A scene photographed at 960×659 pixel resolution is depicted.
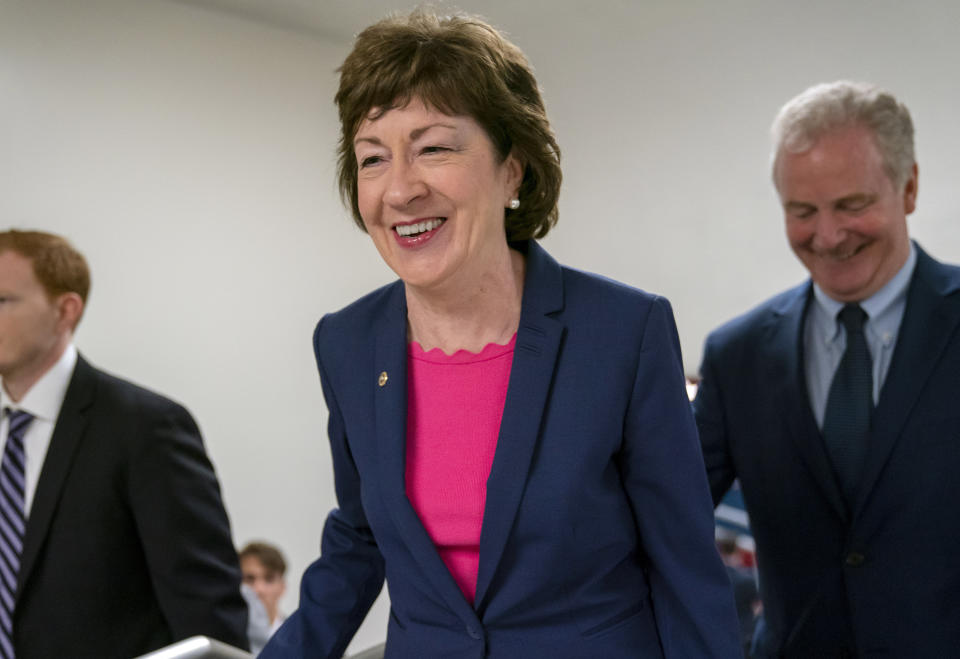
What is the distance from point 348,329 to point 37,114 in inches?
162

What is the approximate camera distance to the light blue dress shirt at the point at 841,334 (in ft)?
5.86

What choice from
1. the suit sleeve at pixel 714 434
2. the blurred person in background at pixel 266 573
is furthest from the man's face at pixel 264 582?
the suit sleeve at pixel 714 434

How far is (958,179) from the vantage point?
3648 millimetres

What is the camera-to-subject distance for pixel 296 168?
5.77 m

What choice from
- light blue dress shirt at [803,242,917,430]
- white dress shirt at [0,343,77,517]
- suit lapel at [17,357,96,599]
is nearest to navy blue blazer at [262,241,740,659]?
light blue dress shirt at [803,242,917,430]

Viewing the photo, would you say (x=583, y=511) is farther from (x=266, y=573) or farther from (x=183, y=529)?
(x=266, y=573)

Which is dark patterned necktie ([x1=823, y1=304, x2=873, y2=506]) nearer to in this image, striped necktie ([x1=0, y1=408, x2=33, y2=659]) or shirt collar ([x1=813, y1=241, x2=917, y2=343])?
shirt collar ([x1=813, y1=241, x2=917, y2=343])

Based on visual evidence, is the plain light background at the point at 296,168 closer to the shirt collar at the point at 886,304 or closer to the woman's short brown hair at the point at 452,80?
the shirt collar at the point at 886,304

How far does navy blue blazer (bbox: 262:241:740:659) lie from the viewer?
1164mm

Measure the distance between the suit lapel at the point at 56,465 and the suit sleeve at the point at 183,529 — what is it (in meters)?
0.15

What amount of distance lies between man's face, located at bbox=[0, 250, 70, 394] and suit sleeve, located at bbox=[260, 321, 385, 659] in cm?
118

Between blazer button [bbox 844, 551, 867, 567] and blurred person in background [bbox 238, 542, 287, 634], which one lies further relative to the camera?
blurred person in background [bbox 238, 542, 287, 634]

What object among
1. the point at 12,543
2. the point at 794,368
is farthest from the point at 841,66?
the point at 12,543

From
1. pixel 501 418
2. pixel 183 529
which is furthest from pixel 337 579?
pixel 183 529
